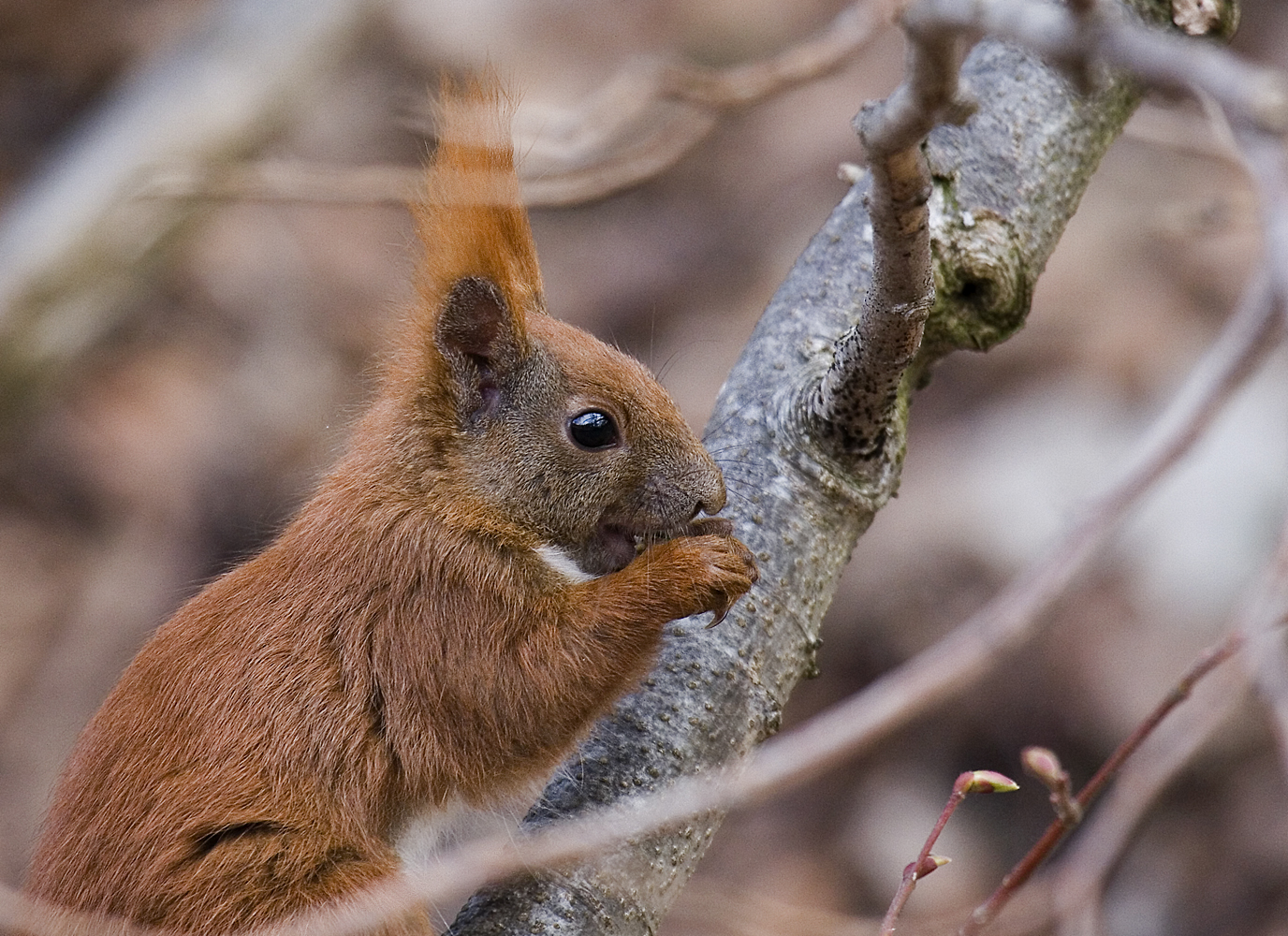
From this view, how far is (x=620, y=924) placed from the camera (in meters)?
2.12

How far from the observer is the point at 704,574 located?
2.20 meters

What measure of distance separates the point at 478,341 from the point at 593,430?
27cm

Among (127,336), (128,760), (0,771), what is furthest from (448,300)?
A: (127,336)

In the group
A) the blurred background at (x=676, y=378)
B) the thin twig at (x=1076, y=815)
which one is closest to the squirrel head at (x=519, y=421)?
the thin twig at (x=1076, y=815)

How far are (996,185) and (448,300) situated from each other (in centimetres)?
103

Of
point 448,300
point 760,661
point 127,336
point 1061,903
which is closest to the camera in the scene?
point 1061,903

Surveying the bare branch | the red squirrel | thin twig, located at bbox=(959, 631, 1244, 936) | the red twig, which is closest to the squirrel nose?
the red squirrel

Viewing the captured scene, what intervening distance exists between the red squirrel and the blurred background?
171 cm

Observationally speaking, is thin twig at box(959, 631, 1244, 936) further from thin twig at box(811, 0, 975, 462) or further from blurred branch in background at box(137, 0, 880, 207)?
blurred branch in background at box(137, 0, 880, 207)

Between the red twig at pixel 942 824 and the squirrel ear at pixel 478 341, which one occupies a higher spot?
the squirrel ear at pixel 478 341

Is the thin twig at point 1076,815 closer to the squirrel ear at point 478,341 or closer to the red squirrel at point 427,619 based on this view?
the red squirrel at point 427,619

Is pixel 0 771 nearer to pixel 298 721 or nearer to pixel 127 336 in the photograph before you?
pixel 127 336

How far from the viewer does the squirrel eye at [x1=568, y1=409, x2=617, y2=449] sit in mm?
2520

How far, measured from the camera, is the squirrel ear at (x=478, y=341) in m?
2.48
